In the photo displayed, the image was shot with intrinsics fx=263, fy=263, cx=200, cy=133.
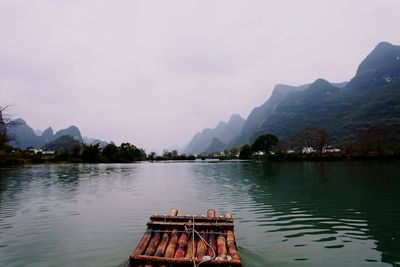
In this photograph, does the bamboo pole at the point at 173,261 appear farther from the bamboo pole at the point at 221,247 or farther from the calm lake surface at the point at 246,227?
the calm lake surface at the point at 246,227

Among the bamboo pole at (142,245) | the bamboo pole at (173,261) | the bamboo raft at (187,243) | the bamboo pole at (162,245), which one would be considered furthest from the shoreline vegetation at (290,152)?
the bamboo pole at (173,261)

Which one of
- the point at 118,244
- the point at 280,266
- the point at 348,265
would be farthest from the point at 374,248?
the point at 118,244

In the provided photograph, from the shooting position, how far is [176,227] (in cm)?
1177

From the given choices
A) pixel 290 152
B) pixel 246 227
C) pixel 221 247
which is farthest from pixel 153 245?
pixel 290 152

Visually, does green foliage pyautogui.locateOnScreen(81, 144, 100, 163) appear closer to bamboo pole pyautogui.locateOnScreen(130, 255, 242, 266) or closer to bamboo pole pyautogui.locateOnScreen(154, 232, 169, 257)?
bamboo pole pyautogui.locateOnScreen(154, 232, 169, 257)

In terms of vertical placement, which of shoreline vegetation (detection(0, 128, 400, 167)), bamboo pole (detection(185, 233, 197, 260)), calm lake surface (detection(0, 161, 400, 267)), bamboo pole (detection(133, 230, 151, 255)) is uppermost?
shoreline vegetation (detection(0, 128, 400, 167))

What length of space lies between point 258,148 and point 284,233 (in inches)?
7128

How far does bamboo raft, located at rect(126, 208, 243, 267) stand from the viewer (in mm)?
8695

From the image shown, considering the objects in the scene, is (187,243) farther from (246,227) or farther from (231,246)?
(246,227)

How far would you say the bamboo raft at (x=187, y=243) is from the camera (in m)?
8.70

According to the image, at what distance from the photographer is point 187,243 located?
10.6 metres

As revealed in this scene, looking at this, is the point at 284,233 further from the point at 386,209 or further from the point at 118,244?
the point at 386,209

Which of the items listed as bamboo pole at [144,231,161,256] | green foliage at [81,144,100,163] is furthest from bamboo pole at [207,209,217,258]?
green foliage at [81,144,100,163]

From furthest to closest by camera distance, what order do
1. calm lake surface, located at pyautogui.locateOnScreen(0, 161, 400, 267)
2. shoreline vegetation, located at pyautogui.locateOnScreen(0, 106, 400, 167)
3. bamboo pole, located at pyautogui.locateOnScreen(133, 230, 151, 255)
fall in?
shoreline vegetation, located at pyautogui.locateOnScreen(0, 106, 400, 167), calm lake surface, located at pyautogui.locateOnScreen(0, 161, 400, 267), bamboo pole, located at pyautogui.locateOnScreen(133, 230, 151, 255)
